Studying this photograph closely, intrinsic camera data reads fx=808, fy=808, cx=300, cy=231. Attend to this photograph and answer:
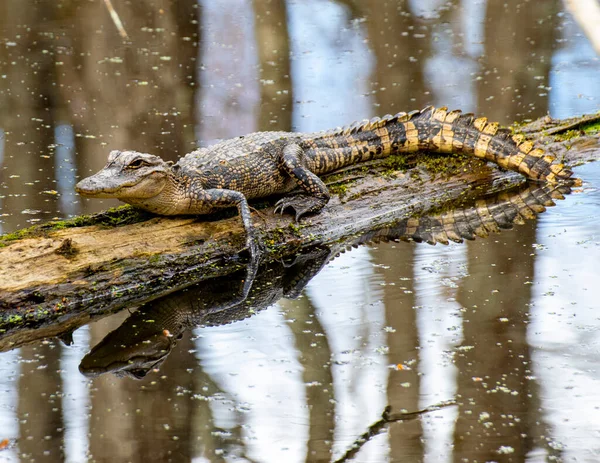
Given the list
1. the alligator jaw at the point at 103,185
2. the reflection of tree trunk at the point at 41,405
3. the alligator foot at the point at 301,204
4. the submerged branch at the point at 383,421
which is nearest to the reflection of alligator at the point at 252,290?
the reflection of tree trunk at the point at 41,405

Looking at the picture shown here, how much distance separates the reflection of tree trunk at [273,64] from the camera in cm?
965

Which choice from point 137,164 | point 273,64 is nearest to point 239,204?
point 137,164

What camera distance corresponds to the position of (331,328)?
4.94 m

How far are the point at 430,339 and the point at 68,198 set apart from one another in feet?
13.1

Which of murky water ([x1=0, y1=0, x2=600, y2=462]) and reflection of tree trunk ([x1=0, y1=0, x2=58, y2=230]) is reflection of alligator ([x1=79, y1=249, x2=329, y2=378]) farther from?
reflection of tree trunk ([x1=0, y1=0, x2=58, y2=230])

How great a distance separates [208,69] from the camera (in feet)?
37.1

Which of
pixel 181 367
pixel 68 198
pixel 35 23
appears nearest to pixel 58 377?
pixel 181 367

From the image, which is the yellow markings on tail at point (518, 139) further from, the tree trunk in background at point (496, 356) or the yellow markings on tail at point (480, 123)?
the tree trunk in background at point (496, 356)

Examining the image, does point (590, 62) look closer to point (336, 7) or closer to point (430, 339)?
point (336, 7)

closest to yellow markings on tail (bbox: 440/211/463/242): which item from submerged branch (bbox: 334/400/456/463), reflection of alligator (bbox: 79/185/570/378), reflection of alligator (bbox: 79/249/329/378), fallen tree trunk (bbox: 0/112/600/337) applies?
reflection of alligator (bbox: 79/185/570/378)

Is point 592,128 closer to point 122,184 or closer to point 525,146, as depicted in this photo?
point 525,146

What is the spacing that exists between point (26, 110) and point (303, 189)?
4942 mm

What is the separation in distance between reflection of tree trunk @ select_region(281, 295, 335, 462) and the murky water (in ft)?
0.04

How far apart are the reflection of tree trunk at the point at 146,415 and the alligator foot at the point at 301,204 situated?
1805 mm
